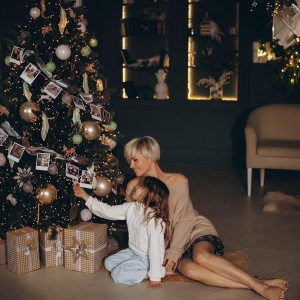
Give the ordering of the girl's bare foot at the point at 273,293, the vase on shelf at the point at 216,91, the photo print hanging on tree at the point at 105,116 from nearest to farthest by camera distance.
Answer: the girl's bare foot at the point at 273,293
the photo print hanging on tree at the point at 105,116
the vase on shelf at the point at 216,91

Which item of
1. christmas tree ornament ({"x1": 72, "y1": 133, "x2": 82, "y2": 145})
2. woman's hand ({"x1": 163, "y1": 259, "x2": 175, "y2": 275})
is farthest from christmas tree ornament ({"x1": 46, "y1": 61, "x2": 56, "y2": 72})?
woman's hand ({"x1": 163, "y1": 259, "x2": 175, "y2": 275})

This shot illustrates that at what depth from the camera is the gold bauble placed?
3.88 m

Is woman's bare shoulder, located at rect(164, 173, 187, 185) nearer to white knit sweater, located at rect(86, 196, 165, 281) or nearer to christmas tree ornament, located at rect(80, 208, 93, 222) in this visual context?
white knit sweater, located at rect(86, 196, 165, 281)

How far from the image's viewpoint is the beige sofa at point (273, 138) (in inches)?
231

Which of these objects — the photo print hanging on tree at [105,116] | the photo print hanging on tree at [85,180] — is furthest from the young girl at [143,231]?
the photo print hanging on tree at [105,116]

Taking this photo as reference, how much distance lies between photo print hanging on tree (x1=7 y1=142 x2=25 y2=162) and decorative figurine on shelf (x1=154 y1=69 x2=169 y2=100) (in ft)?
12.0

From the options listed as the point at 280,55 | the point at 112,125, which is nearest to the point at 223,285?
the point at 112,125

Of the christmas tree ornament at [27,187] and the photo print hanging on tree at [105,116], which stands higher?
the photo print hanging on tree at [105,116]

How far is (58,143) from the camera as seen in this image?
3.98 meters

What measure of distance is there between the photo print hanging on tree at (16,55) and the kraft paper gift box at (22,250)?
1.04 m

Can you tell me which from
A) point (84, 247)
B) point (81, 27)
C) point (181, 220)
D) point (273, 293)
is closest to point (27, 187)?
point (84, 247)

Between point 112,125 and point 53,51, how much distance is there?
2.05ft

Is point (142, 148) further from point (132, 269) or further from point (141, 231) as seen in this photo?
point (132, 269)

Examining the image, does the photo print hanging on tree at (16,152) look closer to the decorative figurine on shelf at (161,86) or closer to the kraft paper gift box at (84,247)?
the kraft paper gift box at (84,247)
